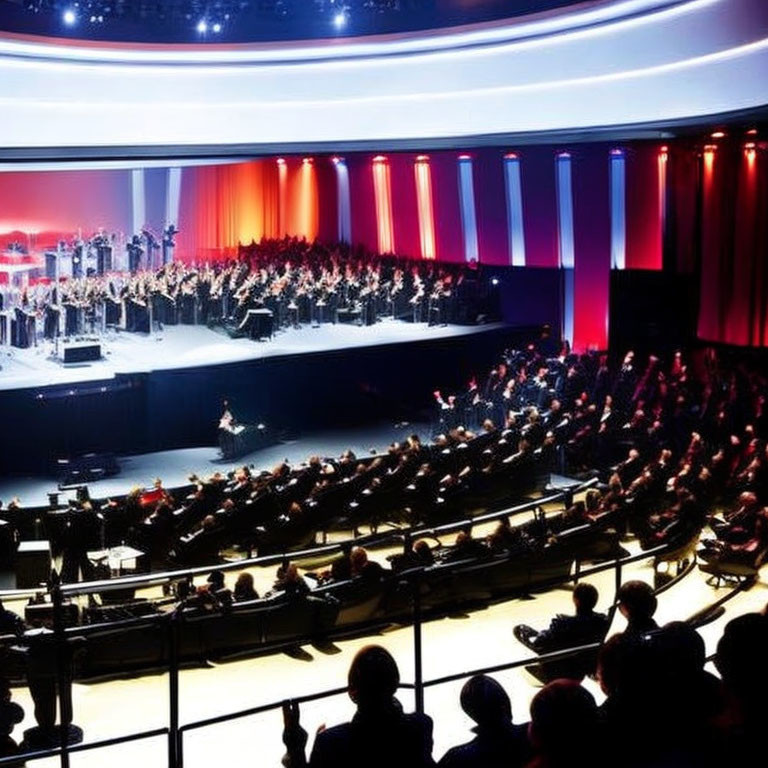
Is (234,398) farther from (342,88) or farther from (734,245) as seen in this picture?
(734,245)

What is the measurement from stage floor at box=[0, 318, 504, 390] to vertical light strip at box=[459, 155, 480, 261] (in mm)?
3842

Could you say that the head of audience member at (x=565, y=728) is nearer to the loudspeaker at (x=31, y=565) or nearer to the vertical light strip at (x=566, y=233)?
the loudspeaker at (x=31, y=565)

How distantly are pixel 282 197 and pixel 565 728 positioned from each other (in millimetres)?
27469

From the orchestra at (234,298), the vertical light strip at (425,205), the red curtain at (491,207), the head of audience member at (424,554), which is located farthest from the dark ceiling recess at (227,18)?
the head of audience member at (424,554)

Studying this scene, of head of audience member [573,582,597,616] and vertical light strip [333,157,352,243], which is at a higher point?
vertical light strip [333,157,352,243]

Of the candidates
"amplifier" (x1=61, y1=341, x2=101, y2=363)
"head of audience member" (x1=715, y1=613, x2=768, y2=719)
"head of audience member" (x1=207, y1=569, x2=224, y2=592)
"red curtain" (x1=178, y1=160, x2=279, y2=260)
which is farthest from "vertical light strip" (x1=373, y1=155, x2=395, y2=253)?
"head of audience member" (x1=715, y1=613, x2=768, y2=719)

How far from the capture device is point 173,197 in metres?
27.3

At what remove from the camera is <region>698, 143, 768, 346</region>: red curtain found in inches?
690

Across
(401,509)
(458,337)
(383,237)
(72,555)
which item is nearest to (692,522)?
(401,509)

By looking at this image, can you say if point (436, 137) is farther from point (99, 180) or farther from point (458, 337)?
point (99, 180)

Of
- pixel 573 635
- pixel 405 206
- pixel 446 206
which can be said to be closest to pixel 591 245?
pixel 446 206

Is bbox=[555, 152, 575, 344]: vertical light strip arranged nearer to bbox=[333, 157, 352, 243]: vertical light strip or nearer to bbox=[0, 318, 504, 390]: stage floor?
bbox=[0, 318, 504, 390]: stage floor

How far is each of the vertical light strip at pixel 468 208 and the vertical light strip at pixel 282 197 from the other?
636cm

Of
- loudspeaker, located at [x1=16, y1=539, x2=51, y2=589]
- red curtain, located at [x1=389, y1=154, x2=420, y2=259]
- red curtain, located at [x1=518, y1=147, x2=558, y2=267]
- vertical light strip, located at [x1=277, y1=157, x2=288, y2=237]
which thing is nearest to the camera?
loudspeaker, located at [x1=16, y1=539, x2=51, y2=589]
